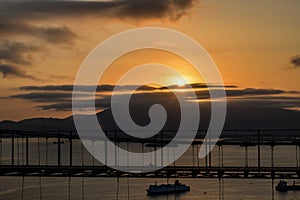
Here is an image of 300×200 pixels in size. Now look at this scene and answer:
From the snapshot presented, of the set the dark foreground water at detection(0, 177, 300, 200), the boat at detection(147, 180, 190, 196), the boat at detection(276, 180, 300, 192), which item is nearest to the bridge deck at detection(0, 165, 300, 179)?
the dark foreground water at detection(0, 177, 300, 200)

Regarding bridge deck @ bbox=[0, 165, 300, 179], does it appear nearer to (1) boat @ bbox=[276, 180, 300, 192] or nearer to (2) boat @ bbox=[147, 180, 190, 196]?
(2) boat @ bbox=[147, 180, 190, 196]

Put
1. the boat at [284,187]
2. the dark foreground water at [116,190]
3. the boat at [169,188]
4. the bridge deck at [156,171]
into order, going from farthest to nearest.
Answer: the boat at [284,187], the boat at [169,188], the dark foreground water at [116,190], the bridge deck at [156,171]

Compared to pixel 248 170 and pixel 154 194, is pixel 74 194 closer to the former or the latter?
pixel 154 194

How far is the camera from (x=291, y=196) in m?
94.2

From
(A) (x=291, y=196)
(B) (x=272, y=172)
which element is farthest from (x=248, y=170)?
(A) (x=291, y=196)

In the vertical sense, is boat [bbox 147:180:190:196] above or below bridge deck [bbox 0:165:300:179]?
below

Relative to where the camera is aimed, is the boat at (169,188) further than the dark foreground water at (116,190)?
Yes

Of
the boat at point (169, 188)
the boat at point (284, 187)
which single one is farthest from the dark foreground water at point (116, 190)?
the boat at point (284, 187)

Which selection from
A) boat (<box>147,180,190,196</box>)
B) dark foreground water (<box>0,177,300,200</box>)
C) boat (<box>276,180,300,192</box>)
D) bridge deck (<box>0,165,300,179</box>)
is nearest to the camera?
bridge deck (<box>0,165,300,179</box>)

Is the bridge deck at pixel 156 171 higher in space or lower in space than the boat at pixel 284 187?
higher

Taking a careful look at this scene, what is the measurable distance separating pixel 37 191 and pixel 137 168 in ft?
182

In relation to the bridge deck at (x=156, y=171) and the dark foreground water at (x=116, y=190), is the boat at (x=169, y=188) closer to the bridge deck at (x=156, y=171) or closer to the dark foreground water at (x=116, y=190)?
the dark foreground water at (x=116, y=190)

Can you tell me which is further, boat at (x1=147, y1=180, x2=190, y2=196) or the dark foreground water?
boat at (x1=147, y1=180, x2=190, y2=196)

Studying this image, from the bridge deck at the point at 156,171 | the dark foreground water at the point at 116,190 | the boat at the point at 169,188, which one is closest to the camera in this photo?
the bridge deck at the point at 156,171
